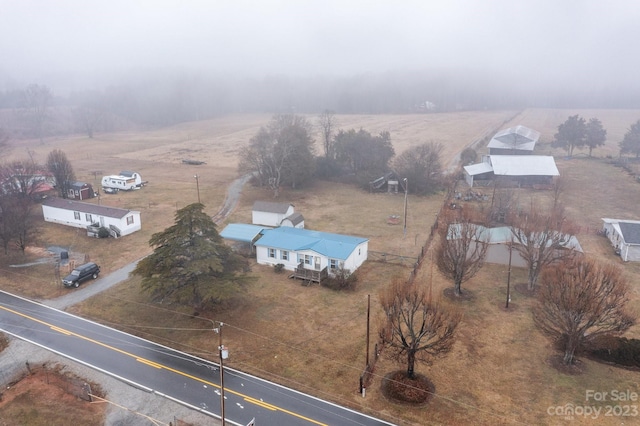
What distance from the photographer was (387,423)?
2259 centimetres

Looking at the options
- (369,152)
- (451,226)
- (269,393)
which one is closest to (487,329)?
(451,226)

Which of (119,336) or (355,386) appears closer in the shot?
(355,386)

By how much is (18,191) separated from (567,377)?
2449 inches

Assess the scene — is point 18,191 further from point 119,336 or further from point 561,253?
point 561,253

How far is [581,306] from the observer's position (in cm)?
2505

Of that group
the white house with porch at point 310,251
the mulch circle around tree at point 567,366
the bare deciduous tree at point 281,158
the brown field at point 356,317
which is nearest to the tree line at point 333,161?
the bare deciduous tree at point 281,158

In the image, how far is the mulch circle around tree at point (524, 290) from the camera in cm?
3634

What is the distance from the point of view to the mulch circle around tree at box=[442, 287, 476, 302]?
35625 mm

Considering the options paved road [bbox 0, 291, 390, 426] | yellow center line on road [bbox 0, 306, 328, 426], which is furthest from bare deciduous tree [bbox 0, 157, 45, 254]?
paved road [bbox 0, 291, 390, 426]

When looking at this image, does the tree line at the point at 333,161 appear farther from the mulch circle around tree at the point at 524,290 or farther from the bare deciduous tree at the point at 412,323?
the bare deciduous tree at the point at 412,323

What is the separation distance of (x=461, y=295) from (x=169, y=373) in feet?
73.2

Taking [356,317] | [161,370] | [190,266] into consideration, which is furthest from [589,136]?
[161,370]

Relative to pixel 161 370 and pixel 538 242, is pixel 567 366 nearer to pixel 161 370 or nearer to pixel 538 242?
pixel 538 242

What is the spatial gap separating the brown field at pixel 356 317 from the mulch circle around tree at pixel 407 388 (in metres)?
0.46
